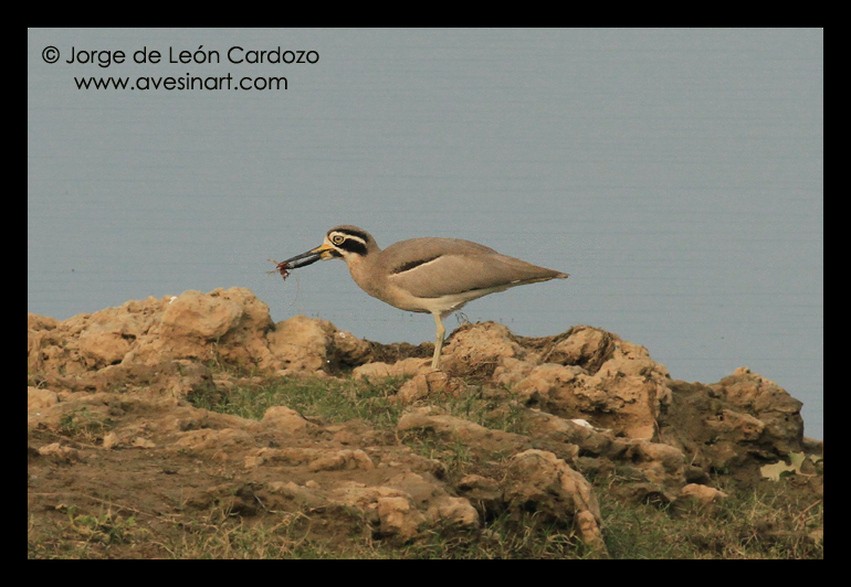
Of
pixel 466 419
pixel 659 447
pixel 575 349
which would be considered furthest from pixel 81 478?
pixel 575 349

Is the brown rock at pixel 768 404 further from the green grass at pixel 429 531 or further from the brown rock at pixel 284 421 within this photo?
the brown rock at pixel 284 421

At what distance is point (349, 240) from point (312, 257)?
51 centimetres

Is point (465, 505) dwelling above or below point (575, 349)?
below

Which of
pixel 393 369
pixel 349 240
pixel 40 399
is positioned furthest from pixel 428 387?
pixel 40 399

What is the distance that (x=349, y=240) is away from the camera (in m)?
14.8

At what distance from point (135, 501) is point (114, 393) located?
3108 mm

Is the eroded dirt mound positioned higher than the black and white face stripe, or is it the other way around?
the black and white face stripe

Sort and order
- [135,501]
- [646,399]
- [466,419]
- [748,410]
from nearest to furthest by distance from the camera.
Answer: [135,501] < [466,419] < [646,399] < [748,410]

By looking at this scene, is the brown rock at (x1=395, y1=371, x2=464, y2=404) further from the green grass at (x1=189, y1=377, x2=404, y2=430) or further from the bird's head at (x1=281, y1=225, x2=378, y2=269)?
the bird's head at (x1=281, y1=225, x2=378, y2=269)

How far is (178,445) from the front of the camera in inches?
401

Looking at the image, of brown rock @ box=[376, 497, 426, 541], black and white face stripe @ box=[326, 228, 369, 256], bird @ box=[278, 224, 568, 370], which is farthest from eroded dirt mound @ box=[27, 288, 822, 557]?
black and white face stripe @ box=[326, 228, 369, 256]

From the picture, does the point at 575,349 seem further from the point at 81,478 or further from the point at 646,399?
the point at 81,478

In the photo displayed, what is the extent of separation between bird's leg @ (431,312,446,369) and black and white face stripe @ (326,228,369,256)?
113 cm

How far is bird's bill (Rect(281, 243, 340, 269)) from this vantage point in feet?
49.2
